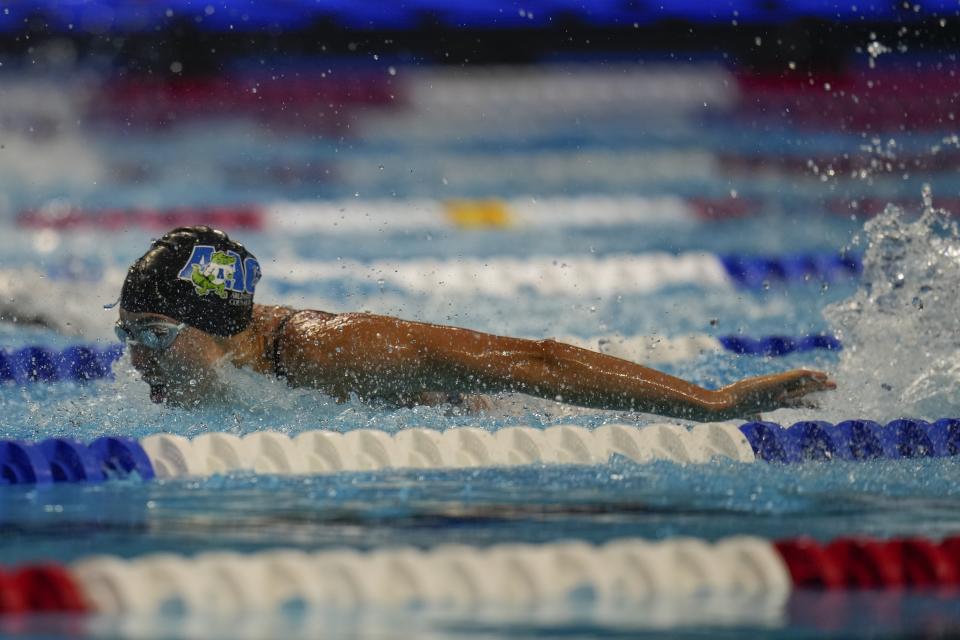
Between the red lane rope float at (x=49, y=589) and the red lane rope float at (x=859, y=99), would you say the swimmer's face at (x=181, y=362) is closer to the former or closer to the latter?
the red lane rope float at (x=49, y=589)

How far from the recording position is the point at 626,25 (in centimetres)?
1263

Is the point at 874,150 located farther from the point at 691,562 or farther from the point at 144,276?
the point at 691,562

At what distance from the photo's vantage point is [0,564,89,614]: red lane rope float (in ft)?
6.79

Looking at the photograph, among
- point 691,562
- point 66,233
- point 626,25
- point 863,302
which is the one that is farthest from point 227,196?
point 691,562

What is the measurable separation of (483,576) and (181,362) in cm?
168

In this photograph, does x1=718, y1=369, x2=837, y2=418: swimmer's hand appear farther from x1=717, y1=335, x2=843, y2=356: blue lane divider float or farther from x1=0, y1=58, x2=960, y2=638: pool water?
x1=717, y1=335, x2=843, y2=356: blue lane divider float

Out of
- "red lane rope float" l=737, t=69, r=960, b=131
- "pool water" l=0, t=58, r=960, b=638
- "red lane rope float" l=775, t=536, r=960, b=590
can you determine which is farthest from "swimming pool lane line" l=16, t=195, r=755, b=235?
"red lane rope float" l=775, t=536, r=960, b=590

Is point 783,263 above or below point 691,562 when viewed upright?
above

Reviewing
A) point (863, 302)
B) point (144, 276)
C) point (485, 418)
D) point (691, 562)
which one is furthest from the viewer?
point (863, 302)

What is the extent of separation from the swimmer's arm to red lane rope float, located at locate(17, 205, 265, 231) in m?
5.89

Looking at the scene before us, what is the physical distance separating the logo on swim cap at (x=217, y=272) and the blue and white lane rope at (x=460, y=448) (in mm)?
415

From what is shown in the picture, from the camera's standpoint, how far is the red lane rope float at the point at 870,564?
2.38 metres

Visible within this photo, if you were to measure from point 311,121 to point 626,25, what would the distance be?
9.59 feet

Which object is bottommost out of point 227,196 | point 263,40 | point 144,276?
point 144,276
